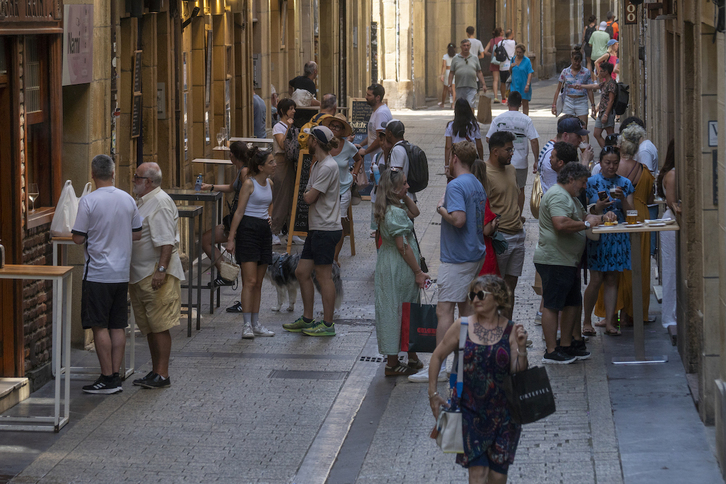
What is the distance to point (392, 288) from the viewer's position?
28.8ft

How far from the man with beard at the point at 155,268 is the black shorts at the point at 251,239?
1489mm

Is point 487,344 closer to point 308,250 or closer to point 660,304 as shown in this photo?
point 308,250

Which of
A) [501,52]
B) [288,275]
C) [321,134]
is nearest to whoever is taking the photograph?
[321,134]

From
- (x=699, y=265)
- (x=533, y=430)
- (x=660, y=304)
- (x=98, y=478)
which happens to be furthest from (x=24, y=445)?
(x=660, y=304)

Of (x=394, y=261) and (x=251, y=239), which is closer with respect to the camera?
(x=394, y=261)

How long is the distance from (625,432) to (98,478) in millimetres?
3460

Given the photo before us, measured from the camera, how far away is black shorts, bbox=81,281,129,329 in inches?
323

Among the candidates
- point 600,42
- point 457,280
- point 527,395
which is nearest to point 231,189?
point 457,280

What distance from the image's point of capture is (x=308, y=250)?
33.3 feet

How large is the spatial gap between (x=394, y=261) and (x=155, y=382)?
2118 mm

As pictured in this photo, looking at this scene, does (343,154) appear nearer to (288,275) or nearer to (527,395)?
(288,275)

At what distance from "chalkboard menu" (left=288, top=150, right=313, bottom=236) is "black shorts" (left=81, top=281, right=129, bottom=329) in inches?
183

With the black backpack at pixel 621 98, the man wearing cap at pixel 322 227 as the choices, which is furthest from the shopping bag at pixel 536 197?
the black backpack at pixel 621 98

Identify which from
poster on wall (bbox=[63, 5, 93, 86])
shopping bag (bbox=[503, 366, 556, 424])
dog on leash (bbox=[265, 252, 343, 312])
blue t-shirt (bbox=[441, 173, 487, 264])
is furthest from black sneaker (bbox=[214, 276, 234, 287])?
shopping bag (bbox=[503, 366, 556, 424])
